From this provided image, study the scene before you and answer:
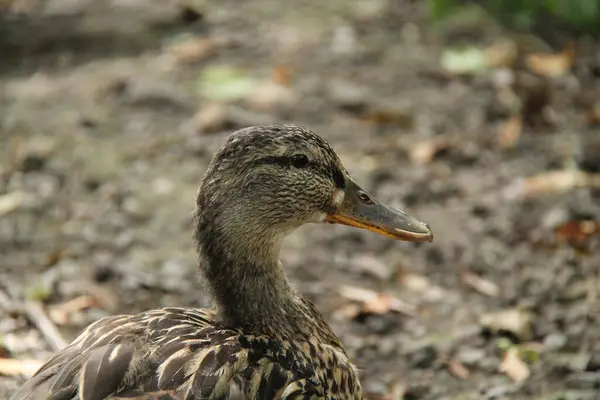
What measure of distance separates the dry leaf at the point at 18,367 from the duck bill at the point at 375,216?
135cm

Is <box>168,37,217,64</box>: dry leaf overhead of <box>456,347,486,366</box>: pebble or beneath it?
overhead

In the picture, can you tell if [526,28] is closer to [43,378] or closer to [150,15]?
[150,15]

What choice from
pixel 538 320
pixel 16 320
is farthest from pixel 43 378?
pixel 538 320

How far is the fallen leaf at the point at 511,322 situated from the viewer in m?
4.63

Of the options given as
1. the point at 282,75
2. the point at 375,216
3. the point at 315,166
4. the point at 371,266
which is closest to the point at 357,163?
the point at 371,266

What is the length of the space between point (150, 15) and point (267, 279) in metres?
5.18

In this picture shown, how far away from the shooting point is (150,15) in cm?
841

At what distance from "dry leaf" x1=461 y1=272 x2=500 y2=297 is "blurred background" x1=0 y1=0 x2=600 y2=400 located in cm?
3

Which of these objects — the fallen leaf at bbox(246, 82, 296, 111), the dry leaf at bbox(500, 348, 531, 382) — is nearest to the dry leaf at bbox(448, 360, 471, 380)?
the dry leaf at bbox(500, 348, 531, 382)

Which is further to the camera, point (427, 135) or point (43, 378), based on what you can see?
point (427, 135)

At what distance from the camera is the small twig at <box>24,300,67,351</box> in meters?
4.34

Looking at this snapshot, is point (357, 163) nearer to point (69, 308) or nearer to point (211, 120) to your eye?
point (211, 120)

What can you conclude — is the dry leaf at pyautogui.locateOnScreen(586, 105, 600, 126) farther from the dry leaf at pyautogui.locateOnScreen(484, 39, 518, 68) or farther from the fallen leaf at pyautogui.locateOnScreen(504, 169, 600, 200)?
the dry leaf at pyautogui.locateOnScreen(484, 39, 518, 68)

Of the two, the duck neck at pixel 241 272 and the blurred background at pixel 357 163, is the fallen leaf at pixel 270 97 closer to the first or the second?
the blurred background at pixel 357 163
